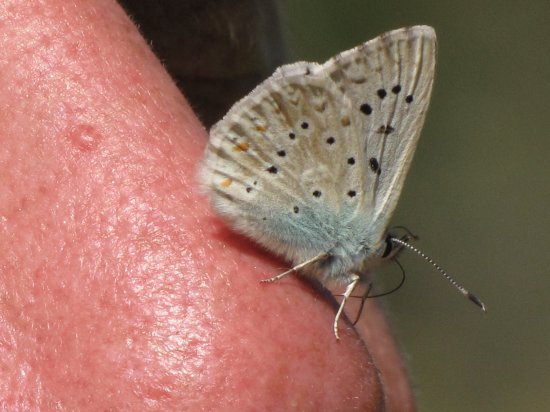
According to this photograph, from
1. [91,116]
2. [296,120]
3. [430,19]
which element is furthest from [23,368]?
[430,19]

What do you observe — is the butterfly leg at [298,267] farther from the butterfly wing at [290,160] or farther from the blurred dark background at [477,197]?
the blurred dark background at [477,197]

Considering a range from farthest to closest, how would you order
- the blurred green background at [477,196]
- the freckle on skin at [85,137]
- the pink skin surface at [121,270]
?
the blurred green background at [477,196]
the freckle on skin at [85,137]
the pink skin surface at [121,270]

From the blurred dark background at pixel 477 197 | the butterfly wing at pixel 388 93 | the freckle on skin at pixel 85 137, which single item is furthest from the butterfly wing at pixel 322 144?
the blurred dark background at pixel 477 197

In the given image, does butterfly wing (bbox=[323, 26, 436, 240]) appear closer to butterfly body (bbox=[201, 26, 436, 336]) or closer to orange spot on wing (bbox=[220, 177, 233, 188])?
butterfly body (bbox=[201, 26, 436, 336])

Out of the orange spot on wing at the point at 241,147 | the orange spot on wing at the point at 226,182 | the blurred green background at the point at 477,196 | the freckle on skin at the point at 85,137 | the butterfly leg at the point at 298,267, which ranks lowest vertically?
the blurred green background at the point at 477,196

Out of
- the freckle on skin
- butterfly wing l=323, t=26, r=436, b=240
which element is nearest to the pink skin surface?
the freckle on skin

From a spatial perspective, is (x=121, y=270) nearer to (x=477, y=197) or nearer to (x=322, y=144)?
(x=322, y=144)

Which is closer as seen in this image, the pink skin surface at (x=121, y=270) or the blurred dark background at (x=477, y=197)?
Result: the pink skin surface at (x=121, y=270)
